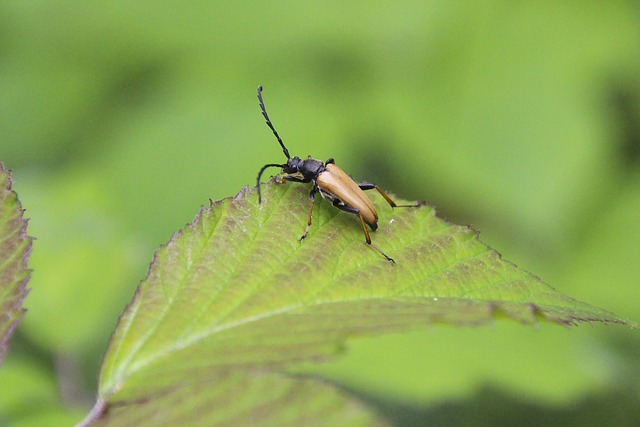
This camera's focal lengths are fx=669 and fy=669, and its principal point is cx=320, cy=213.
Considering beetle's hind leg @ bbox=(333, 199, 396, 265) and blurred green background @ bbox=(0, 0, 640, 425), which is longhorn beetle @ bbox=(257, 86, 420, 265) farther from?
blurred green background @ bbox=(0, 0, 640, 425)

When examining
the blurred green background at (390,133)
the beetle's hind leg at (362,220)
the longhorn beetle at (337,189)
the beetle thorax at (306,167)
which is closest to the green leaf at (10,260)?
the longhorn beetle at (337,189)

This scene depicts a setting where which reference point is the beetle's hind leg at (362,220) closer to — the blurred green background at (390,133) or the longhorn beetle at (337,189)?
the longhorn beetle at (337,189)

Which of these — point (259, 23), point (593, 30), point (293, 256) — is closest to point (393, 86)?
point (259, 23)

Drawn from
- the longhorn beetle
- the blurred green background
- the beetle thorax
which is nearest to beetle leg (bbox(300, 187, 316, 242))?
the longhorn beetle

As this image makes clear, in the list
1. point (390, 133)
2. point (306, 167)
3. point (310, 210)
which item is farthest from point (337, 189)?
point (390, 133)

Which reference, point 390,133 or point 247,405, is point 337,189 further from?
point 390,133

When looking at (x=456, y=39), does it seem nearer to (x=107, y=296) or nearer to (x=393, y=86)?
(x=393, y=86)
